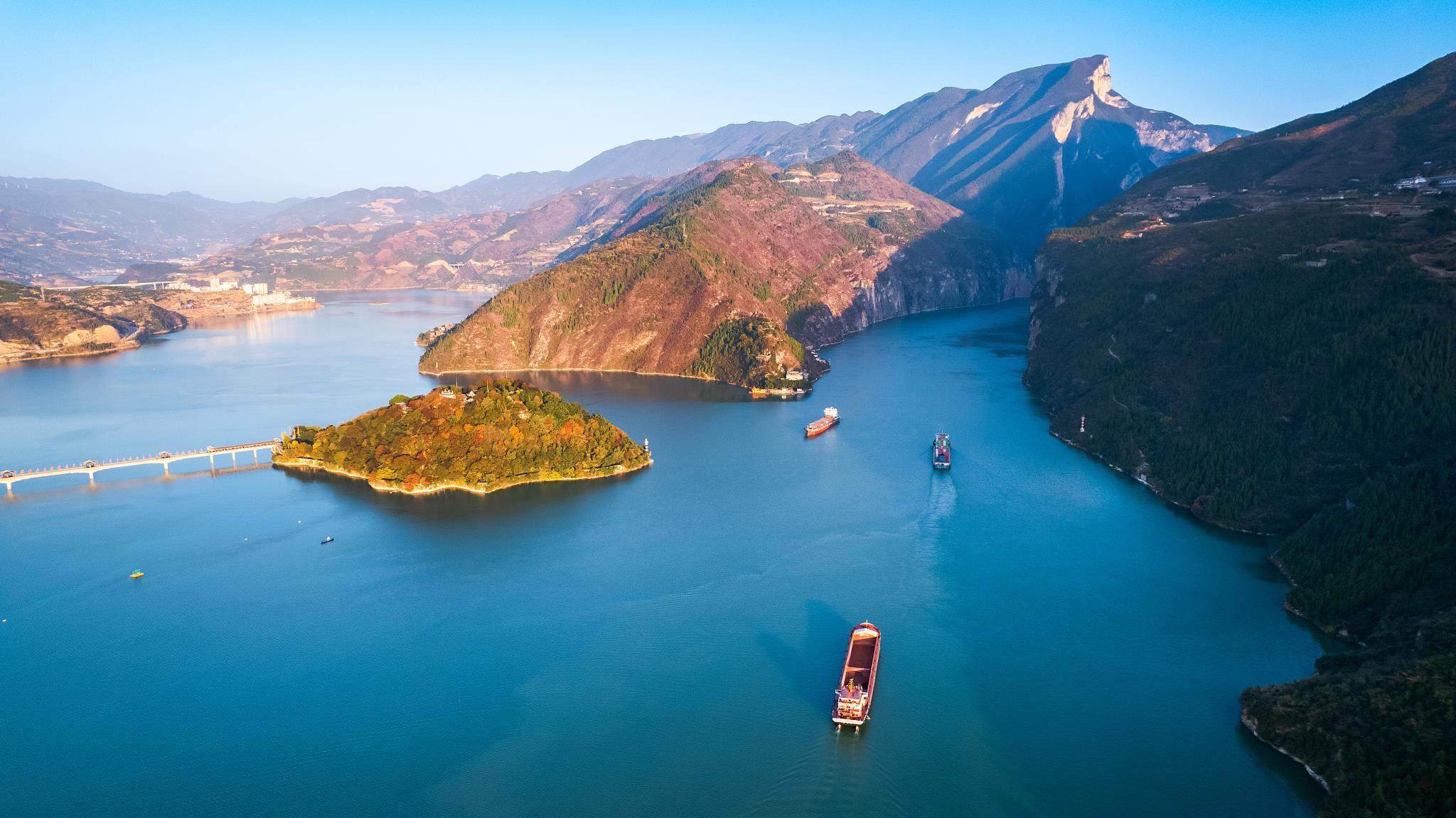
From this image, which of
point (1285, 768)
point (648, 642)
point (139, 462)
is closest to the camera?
point (1285, 768)

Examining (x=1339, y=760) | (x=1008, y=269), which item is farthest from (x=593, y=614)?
(x=1008, y=269)

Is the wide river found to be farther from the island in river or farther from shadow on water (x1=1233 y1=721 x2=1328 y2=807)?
the island in river

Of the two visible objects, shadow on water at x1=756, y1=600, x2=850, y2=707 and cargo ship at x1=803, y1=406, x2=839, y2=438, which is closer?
shadow on water at x1=756, y1=600, x2=850, y2=707

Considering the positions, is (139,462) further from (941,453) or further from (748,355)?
(941,453)

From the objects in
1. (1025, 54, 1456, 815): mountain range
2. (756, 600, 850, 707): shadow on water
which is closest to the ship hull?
(1025, 54, 1456, 815): mountain range

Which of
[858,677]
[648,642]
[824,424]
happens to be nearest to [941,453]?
[824,424]
